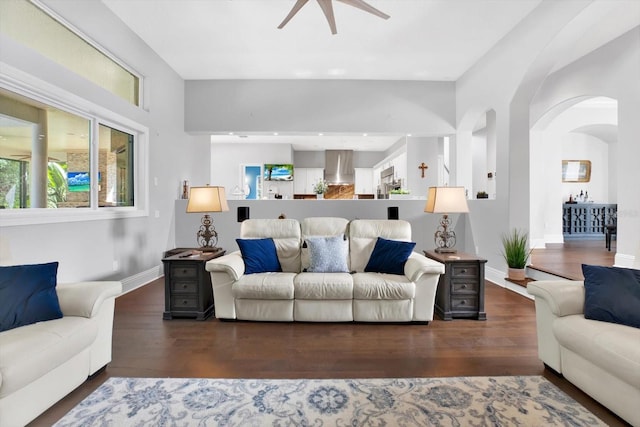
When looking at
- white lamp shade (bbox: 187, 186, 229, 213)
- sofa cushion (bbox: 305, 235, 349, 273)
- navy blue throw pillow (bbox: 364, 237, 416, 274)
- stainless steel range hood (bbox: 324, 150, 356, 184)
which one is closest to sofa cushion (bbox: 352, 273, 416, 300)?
navy blue throw pillow (bbox: 364, 237, 416, 274)

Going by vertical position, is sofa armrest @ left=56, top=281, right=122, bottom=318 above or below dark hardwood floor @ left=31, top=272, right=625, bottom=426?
above

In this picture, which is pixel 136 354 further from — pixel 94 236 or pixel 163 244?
pixel 163 244

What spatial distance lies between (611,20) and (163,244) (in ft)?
22.8

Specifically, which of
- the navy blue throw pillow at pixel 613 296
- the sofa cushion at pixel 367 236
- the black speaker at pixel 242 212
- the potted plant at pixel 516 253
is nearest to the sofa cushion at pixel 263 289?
the sofa cushion at pixel 367 236

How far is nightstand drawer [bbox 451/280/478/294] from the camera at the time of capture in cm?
313

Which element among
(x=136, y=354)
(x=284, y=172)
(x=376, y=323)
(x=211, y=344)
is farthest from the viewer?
(x=284, y=172)

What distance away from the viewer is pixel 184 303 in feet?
10.3

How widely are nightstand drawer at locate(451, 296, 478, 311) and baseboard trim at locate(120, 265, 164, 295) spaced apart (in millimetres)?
4025

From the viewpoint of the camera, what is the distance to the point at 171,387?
77.4 inches

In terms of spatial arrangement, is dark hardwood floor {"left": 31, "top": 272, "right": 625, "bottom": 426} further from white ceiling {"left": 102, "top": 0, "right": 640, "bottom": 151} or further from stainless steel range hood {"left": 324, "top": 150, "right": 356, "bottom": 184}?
stainless steel range hood {"left": 324, "top": 150, "right": 356, "bottom": 184}

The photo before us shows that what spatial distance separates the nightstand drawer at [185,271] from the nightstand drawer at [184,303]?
8.6 inches

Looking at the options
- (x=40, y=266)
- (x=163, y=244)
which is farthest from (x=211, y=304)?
(x=163, y=244)

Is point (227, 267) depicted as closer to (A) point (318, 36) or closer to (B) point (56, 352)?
(B) point (56, 352)

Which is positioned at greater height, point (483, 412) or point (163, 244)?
point (163, 244)
